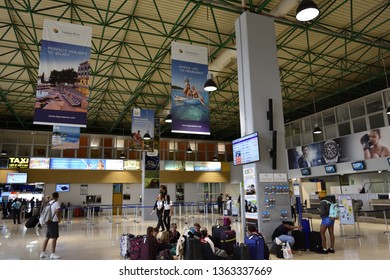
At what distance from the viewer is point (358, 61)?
1562 centimetres

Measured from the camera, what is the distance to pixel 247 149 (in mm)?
8438

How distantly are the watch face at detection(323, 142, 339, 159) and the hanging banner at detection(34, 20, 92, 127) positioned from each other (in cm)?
1694

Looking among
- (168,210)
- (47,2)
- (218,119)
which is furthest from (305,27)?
(218,119)

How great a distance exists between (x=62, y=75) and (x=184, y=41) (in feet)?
21.9

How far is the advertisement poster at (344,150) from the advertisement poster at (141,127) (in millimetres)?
11855

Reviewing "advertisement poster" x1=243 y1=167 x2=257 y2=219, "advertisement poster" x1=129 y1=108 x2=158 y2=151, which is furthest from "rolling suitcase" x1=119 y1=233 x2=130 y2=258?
"advertisement poster" x1=129 y1=108 x2=158 y2=151

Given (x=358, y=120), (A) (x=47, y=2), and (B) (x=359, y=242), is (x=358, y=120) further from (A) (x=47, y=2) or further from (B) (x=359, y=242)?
(A) (x=47, y=2)

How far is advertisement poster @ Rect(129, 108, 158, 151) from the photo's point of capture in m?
17.1

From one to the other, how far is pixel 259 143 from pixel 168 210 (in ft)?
16.5

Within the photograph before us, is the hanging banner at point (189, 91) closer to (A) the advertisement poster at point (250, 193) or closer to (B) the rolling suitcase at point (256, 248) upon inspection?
(A) the advertisement poster at point (250, 193)

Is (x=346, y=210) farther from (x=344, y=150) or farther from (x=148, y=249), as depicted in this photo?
(x=344, y=150)

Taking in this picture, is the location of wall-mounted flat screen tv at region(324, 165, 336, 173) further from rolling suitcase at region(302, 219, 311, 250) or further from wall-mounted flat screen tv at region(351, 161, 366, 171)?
rolling suitcase at region(302, 219, 311, 250)

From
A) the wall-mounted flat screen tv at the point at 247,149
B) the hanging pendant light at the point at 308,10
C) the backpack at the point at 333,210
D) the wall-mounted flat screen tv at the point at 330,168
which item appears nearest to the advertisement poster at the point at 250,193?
the wall-mounted flat screen tv at the point at 247,149

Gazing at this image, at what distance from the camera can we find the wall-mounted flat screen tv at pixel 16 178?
23375 mm
